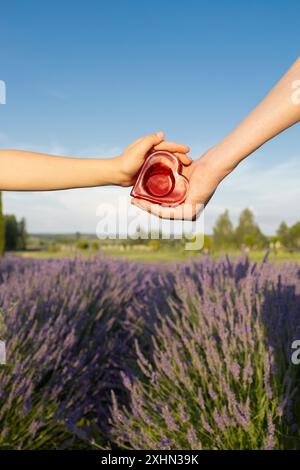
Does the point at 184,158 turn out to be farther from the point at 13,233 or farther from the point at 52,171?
the point at 13,233

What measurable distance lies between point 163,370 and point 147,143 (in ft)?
5.46

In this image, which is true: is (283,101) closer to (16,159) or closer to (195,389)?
(16,159)

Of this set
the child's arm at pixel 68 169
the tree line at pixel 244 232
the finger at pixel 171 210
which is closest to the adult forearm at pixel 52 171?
the child's arm at pixel 68 169

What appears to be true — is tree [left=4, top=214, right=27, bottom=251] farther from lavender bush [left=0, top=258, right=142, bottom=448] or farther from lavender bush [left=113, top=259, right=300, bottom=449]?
lavender bush [left=113, top=259, right=300, bottom=449]

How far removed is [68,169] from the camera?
1.63 meters

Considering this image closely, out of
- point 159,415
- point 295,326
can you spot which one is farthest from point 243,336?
point 159,415

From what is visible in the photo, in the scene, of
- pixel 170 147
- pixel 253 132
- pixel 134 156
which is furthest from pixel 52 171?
pixel 253 132

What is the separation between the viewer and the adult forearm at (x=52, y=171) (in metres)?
1.62

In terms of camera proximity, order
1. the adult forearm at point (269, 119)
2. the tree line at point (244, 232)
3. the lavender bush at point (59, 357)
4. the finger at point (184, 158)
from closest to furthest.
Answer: the adult forearm at point (269, 119) < the finger at point (184, 158) < the lavender bush at point (59, 357) < the tree line at point (244, 232)

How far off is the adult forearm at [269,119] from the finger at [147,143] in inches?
10.9

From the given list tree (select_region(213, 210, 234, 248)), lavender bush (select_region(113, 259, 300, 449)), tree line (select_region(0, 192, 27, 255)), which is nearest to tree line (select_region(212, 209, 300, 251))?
tree (select_region(213, 210, 234, 248))

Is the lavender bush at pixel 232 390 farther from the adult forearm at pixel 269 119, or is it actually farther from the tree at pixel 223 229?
the tree at pixel 223 229

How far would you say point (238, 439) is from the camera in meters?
2.34
